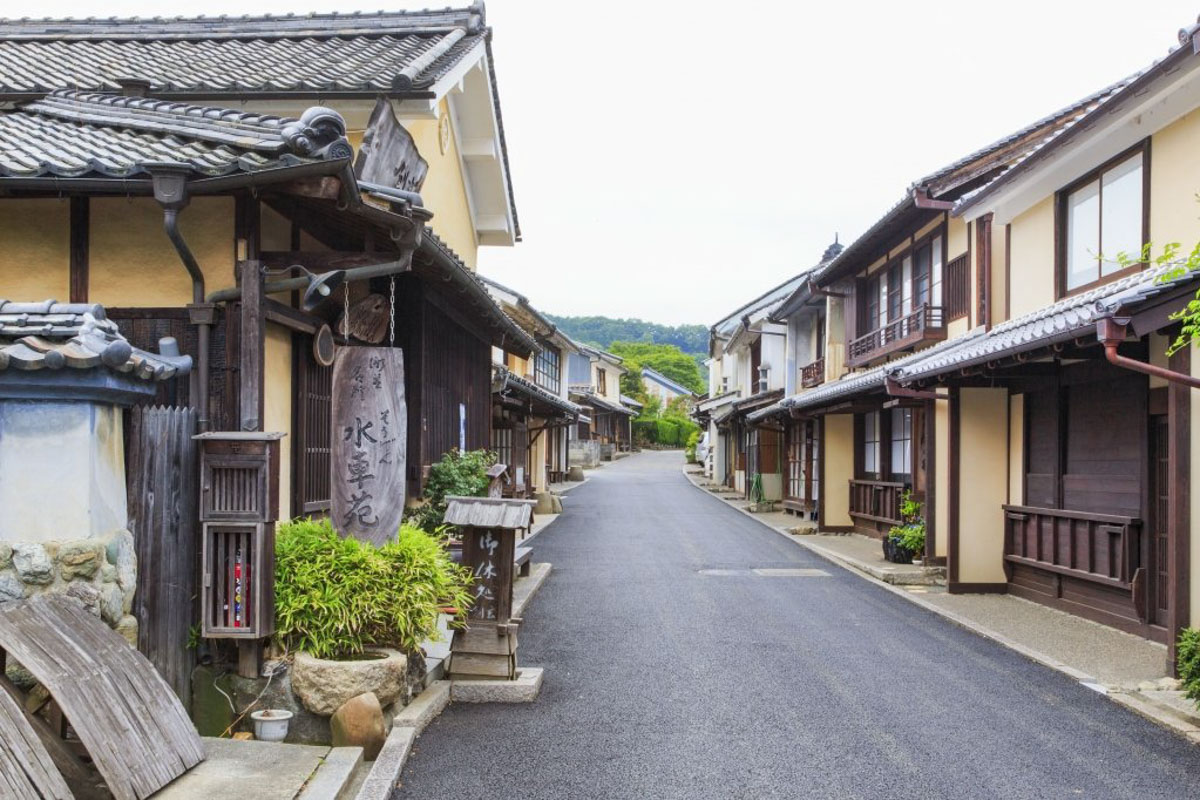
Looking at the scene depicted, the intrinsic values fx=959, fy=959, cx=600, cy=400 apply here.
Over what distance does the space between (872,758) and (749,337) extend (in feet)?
112

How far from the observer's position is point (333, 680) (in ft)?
20.4

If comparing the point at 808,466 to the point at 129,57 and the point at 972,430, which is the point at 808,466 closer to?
the point at 972,430

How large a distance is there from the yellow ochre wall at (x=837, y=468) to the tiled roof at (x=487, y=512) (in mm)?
16190

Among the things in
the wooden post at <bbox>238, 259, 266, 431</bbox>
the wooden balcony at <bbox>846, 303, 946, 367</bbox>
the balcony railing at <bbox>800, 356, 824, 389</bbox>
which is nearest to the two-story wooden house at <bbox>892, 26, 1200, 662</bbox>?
the wooden balcony at <bbox>846, 303, 946, 367</bbox>

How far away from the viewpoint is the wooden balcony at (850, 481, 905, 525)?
64.3 ft

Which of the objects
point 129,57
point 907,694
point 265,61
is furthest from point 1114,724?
point 129,57

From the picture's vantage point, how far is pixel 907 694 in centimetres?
805

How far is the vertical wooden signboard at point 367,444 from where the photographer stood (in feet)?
25.0

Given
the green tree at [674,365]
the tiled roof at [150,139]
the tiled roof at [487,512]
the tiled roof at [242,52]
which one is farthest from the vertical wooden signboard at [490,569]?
the green tree at [674,365]

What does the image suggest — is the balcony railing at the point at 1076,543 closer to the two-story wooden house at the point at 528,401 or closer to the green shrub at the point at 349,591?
the green shrub at the point at 349,591

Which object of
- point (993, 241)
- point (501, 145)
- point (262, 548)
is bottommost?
point (262, 548)

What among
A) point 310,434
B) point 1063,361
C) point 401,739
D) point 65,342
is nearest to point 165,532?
point 65,342

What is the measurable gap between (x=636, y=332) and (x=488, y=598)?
13510 cm

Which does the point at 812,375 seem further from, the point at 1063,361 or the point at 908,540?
the point at 1063,361
